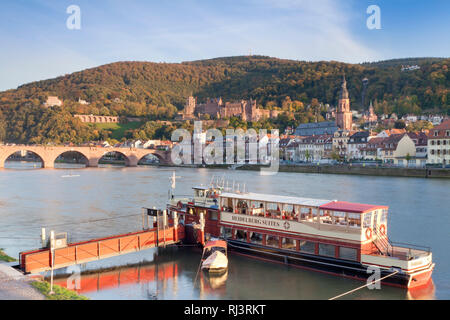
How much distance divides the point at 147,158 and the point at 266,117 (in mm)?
37878

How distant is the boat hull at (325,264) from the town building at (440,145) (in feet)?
148

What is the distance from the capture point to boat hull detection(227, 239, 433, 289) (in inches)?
544

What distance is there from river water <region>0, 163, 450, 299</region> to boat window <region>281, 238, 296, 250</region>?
33.8 inches

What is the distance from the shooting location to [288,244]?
55.0 ft

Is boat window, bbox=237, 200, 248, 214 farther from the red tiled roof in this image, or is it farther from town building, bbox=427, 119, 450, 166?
the red tiled roof

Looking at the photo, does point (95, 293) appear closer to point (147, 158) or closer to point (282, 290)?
Answer: point (282, 290)

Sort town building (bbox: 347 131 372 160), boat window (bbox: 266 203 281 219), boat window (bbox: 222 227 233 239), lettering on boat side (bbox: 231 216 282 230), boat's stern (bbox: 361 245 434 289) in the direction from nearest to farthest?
boat's stern (bbox: 361 245 434 289) < lettering on boat side (bbox: 231 216 282 230) < boat window (bbox: 266 203 281 219) < boat window (bbox: 222 227 233 239) < town building (bbox: 347 131 372 160)

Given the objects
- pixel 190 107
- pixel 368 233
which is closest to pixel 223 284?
pixel 368 233

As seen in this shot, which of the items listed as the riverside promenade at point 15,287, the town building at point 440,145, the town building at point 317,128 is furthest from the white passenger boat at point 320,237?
the town building at point 317,128

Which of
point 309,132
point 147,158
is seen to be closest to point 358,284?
point 309,132
